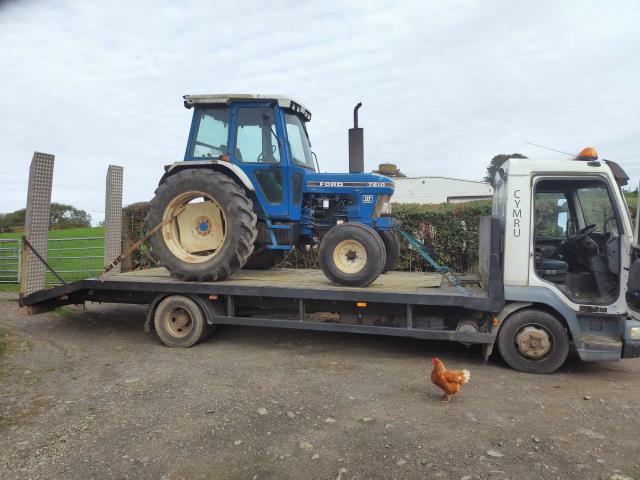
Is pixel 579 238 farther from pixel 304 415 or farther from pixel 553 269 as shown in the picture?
pixel 304 415

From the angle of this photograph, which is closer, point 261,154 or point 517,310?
point 517,310

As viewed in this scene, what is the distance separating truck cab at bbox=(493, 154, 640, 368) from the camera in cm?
476

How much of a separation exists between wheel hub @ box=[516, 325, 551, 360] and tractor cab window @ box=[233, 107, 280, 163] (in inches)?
147

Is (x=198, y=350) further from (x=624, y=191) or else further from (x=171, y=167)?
(x=624, y=191)

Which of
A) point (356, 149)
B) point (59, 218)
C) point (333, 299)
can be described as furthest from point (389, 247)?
point (59, 218)

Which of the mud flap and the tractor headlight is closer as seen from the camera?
the mud flap

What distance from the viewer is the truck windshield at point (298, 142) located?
6594mm

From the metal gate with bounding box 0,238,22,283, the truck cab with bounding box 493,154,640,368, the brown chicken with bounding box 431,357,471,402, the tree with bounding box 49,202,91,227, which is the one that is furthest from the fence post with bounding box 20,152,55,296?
the tree with bounding box 49,202,91,227

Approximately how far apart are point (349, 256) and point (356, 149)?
1.64 metres

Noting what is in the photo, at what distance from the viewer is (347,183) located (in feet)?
20.9

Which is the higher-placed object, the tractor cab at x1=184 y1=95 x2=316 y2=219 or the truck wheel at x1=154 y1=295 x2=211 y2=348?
the tractor cab at x1=184 y1=95 x2=316 y2=219

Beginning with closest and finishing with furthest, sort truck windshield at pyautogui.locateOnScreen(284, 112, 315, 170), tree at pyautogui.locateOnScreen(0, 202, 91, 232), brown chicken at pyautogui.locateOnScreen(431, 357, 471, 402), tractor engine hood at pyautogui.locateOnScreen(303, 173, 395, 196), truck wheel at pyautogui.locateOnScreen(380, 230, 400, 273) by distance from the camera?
brown chicken at pyautogui.locateOnScreen(431, 357, 471, 402) → tractor engine hood at pyautogui.locateOnScreen(303, 173, 395, 196) → truck windshield at pyautogui.locateOnScreen(284, 112, 315, 170) → truck wheel at pyautogui.locateOnScreen(380, 230, 400, 273) → tree at pyautogui.locateOnScreen(0, 202, 91, 232)

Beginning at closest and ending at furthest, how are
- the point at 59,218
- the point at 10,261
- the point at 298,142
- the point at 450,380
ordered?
the point at 450,380 → the point at 298,142 → the point at 10,261 → the point at 59,218

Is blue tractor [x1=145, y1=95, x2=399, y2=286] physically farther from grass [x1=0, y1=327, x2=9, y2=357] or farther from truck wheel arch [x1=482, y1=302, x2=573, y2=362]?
grass [x1=0, y1=327, x2=9, y2=357]
